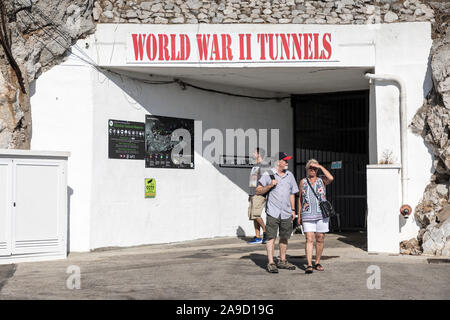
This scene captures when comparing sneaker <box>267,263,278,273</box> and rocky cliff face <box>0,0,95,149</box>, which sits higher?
rocky cliff face <box>0,0,95,149</box>

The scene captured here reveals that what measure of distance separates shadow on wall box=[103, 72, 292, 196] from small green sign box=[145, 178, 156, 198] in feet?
5.15

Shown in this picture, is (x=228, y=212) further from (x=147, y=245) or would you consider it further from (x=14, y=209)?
(x=14, y=209)

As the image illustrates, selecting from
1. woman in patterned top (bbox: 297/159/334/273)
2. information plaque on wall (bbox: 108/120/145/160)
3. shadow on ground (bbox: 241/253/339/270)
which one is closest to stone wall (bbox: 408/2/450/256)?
shadow on ground (bbox: 241/253/339/270)

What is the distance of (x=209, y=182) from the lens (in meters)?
15.6

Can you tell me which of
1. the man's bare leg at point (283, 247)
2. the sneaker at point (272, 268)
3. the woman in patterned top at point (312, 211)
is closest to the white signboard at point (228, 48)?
the woman in patterned top at point (312, 211)

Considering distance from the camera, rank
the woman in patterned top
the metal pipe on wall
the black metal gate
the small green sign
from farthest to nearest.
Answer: the black metal gate < the small green sign < the metal pipe on wall < the woman in patterned top

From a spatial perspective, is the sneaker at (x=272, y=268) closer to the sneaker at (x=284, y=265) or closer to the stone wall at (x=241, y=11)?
the sneaker at (x=284, y=265)

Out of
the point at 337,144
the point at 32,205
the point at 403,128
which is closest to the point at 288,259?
the point at 403,128

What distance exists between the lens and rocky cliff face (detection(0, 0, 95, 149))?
39.2ft

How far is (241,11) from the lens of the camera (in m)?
13.8

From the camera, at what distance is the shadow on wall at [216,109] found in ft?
47.0

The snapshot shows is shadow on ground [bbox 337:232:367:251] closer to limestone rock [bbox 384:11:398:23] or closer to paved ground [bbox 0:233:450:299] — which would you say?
paved ground [bbox 0:233:450:299]

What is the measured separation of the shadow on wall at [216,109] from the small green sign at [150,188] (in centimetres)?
157

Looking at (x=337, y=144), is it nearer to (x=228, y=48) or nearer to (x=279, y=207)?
(x=228, y=48)
